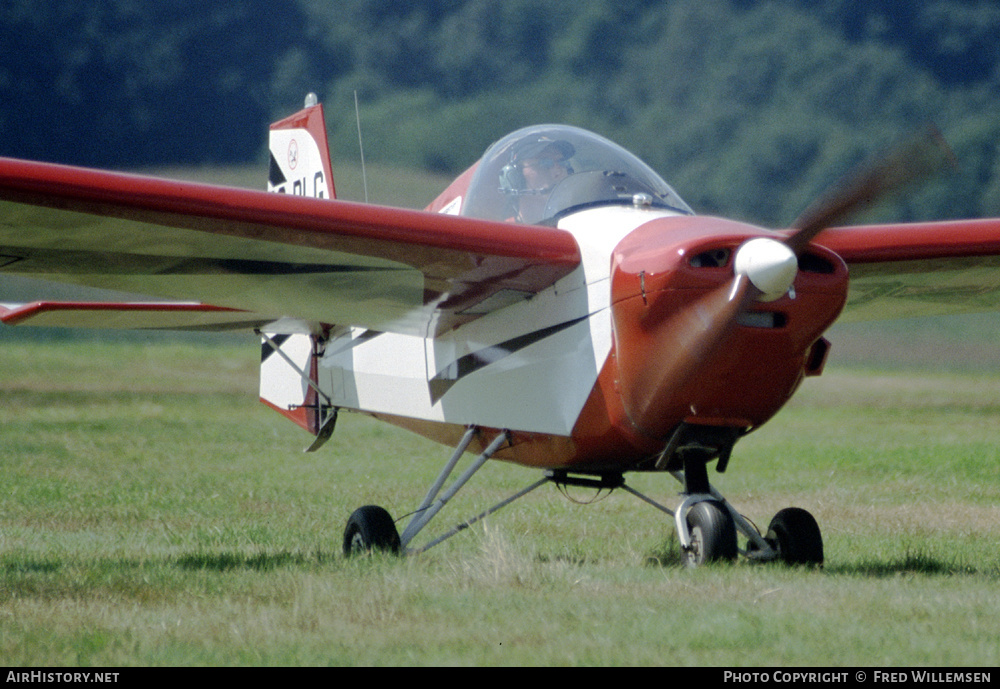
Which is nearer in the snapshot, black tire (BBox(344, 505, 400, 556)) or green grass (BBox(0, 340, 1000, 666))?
green grass (BBox(0, 340, 1000, 666))

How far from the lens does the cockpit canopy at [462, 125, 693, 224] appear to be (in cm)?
661

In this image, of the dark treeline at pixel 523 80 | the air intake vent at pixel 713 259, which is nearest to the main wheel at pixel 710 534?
the air intake vent at pixel 713 259

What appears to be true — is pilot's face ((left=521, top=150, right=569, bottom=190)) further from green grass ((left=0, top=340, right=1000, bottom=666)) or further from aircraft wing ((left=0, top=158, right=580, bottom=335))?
green grass ((left=0, top=340, right=1000, bottom=666))

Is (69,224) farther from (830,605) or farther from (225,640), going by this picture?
(830,605)

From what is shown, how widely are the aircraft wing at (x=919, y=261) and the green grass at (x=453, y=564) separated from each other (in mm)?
1584

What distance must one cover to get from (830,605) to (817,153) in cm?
7391

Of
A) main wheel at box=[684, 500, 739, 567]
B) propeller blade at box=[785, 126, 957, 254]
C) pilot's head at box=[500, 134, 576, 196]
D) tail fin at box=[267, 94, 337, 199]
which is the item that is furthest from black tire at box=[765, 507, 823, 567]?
tail fin at box=[267, 94, 337, 199]

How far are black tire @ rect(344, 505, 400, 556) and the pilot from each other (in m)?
1.91

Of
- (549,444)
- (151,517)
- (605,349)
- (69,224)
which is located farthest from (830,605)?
(151,517)

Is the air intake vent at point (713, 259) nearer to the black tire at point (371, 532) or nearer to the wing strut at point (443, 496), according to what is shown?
the wing strut at point (443, 496)

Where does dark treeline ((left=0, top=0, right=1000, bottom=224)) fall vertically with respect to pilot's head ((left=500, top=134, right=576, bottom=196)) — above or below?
above

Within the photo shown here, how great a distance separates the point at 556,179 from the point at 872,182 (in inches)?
79.4

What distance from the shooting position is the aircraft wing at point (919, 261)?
6.75 m

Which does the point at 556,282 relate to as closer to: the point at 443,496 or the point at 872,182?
the point at 443,496
